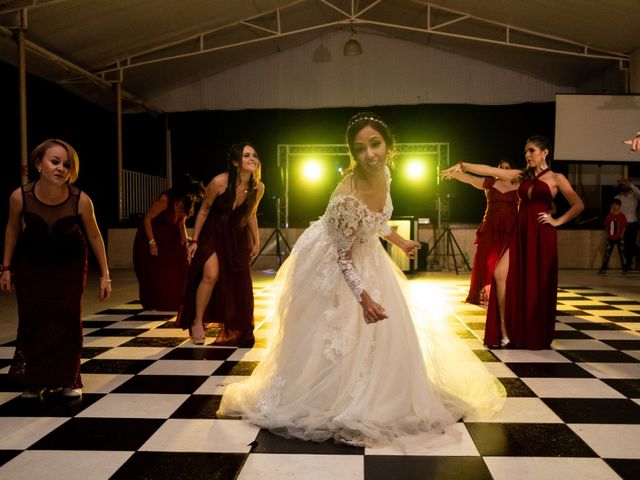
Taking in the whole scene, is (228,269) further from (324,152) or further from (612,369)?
(324,152)

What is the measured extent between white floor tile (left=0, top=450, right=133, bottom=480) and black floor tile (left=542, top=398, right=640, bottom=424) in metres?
1.61

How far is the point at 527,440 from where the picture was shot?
2033 millimetres

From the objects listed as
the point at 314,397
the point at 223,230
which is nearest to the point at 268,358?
the point at 314,397

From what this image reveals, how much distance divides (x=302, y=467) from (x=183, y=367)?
4.99 ft

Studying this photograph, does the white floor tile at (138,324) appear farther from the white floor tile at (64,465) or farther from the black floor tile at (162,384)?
the white floor tile at (64,465)

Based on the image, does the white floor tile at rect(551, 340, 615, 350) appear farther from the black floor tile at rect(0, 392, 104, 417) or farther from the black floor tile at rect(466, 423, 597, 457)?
the black floor tile at rect(0, 392, 104, 417)

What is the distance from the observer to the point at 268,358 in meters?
2.39

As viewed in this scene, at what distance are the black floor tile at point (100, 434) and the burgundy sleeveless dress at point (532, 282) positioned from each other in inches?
88.6

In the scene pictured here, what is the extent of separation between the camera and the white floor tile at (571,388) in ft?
8.60

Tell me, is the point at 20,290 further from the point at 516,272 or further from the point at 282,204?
the point at 282,204

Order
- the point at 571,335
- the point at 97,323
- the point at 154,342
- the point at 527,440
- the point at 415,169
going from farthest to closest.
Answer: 1. the point at 415,169
2. the point at 97,323
3. the point at 571,335
4. the point at 154,342
5. the point at 527,440

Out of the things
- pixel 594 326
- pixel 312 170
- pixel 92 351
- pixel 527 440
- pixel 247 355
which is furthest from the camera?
pixel 312 170

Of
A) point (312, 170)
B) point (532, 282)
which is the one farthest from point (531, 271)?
point (312, 170)

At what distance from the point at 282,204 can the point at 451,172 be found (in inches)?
353
